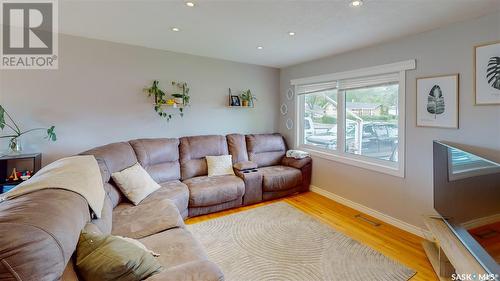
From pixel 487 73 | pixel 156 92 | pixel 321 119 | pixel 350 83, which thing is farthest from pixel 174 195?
pixel 487 73

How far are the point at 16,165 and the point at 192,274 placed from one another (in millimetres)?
3126

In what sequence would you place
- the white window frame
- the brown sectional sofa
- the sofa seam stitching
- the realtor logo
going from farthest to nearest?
the white window frame, the realtor logo, the brown sectional sofa, the sofa seam stitching

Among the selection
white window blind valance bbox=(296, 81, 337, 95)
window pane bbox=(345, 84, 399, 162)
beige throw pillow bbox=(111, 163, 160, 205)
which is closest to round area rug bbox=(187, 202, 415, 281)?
beige throw pillow bbox=(111, 163, 160, 205)

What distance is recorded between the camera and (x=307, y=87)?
4.39m

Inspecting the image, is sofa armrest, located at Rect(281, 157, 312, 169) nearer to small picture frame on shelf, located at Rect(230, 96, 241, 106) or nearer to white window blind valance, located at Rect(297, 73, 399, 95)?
white window blind valance, located at Rect(297, 73, 399, 95)

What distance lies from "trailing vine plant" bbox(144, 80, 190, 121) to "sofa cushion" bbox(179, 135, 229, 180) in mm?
514

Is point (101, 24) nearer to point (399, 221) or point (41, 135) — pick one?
point (41, 135)

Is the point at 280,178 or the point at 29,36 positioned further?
the point at 280,178

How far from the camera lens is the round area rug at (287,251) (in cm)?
209

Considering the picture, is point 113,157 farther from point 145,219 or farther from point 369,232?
point 369,232

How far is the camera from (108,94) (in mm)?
3381

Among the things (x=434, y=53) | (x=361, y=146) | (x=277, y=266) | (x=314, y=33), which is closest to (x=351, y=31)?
(x=314, y=33)

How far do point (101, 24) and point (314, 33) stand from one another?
245 centimetres

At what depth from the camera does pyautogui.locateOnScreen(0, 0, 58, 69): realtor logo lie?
2373 millimetres
